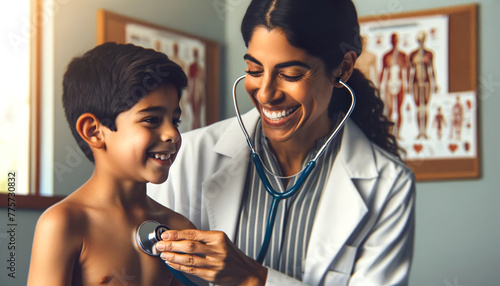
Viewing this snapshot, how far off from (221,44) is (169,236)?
685 millimetres

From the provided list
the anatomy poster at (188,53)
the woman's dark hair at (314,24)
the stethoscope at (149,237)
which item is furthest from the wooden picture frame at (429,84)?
the stethoscope at (149,237)

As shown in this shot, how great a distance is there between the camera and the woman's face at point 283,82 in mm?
732

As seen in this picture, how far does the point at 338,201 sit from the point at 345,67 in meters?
0.21

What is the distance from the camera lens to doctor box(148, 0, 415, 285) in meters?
0.74

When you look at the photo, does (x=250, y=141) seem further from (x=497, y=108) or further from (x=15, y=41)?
(x=497, y=108)

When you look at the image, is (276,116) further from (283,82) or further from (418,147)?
(418,147)

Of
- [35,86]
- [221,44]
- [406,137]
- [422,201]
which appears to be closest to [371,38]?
[406,137]

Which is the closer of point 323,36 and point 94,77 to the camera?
point 94,77

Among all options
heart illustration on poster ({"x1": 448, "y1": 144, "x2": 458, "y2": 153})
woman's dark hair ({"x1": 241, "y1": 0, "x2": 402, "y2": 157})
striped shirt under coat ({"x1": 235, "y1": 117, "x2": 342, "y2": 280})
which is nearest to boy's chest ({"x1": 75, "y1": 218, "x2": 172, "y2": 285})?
striped shirt under coat ({"x1": 235, "y1": 117, "x2": 342, "y2": 280})

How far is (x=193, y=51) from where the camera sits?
1224 mm

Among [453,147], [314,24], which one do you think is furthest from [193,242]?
[453,147]

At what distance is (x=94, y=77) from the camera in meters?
0.60

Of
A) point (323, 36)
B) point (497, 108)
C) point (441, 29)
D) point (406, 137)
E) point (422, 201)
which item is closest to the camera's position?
point (323, 36)

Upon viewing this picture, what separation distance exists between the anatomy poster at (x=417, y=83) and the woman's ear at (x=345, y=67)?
0.91 meters
